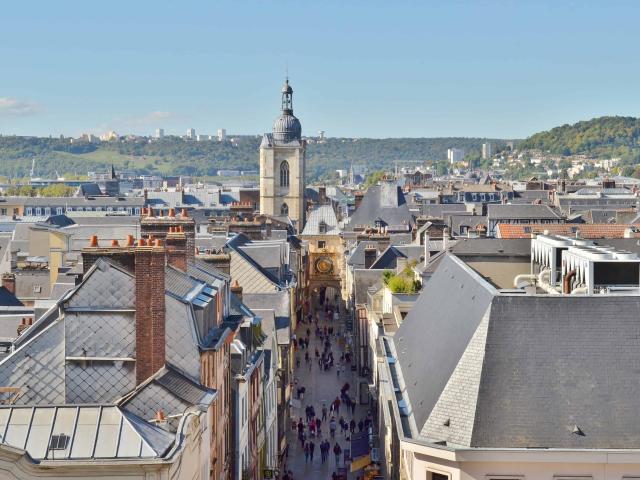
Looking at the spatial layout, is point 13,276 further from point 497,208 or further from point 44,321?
point 497,208

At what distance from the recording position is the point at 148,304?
87.2 ft

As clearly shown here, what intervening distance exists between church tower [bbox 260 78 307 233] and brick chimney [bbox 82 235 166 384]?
5414 inches

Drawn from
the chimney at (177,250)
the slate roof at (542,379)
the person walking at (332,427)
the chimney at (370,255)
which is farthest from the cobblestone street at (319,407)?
the slate roof at (542,379)

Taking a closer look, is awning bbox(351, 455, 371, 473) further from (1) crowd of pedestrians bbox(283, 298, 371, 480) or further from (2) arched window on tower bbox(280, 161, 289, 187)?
(2) arched window on tower bbox(280, 161, 289, 187)

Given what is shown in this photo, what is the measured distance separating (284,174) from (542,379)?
468 feet

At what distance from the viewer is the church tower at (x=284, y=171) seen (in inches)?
6540

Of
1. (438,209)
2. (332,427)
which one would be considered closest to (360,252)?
(332,427)

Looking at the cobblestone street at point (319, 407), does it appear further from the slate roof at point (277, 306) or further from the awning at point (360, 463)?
the slate roof at point (277, 306)

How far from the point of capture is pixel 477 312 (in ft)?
90.3

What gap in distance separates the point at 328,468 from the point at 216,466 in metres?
21.1

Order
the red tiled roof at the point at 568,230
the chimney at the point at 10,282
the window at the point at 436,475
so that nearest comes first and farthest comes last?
1. the window at the point at 436,475
2. the chimney at the point at 10,282
3. the red tiled roof at the point at 568,230

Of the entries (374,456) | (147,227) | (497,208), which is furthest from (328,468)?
(497,208)

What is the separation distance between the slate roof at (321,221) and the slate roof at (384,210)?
143cm

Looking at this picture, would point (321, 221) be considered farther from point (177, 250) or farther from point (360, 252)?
point (177, 250)
